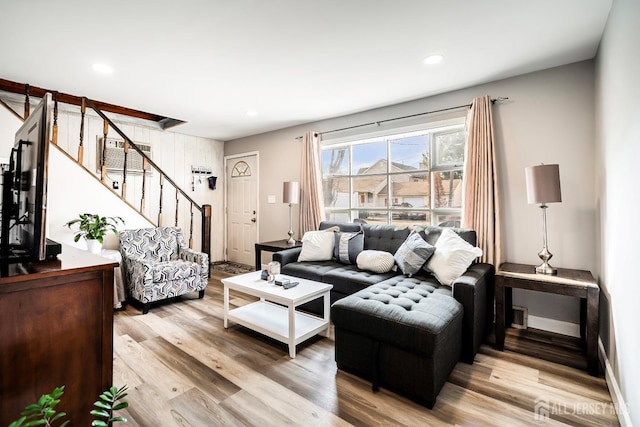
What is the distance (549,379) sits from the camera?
210 centimetres

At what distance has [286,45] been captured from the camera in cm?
242

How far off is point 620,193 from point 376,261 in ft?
6.06

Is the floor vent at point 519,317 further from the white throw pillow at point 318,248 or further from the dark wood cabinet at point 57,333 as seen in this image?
the dark wood cabinet at point 57,333

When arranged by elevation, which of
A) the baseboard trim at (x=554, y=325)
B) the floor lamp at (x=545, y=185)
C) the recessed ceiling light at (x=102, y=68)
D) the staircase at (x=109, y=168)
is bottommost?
the baseboard trim at (x=554, y=325)

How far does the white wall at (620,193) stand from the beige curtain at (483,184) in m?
0.77

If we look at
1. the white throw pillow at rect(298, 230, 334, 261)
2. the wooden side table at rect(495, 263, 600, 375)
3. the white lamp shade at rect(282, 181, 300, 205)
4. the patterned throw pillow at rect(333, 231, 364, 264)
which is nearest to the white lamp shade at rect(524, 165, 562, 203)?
the wooden side table at rect(495, 263, 600, 375)

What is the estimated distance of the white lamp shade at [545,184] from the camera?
95.6 inches

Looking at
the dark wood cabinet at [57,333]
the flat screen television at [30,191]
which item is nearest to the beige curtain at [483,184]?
the dark wood cabinet at [57,333]

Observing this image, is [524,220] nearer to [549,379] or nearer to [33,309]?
[549,379]

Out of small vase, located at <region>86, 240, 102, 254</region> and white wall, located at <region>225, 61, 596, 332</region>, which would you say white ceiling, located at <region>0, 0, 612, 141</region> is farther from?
small vase, located at <region>86, 240, 102, 254</region>

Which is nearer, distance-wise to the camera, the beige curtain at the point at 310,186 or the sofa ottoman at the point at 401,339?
the sofa ottoman at the point at 401,339

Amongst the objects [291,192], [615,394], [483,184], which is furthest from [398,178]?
[615,394]

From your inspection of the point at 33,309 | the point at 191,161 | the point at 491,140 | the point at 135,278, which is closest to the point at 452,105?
the point at 491,140

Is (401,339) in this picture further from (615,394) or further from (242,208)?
(242,208)
